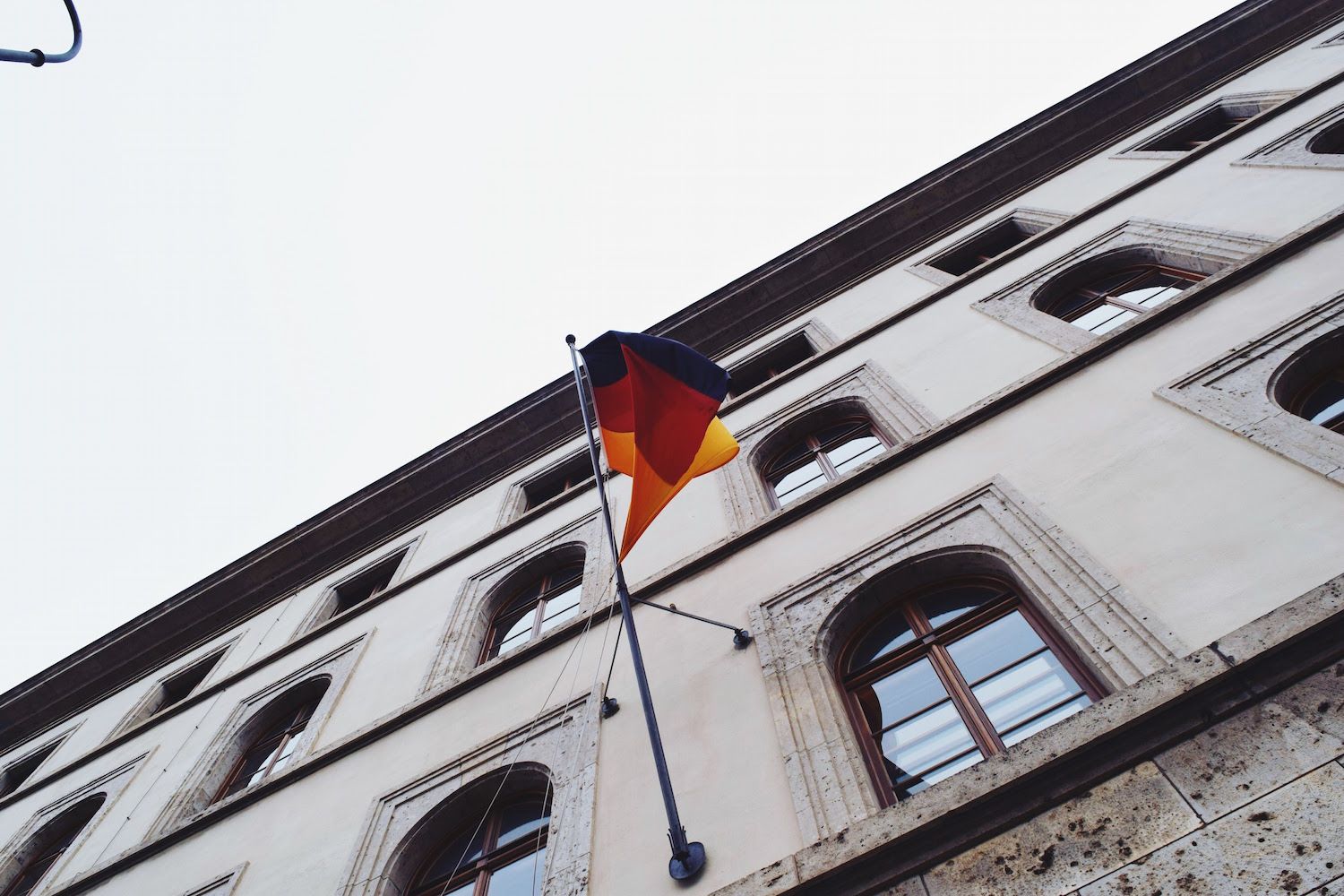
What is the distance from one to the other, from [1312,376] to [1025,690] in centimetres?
296

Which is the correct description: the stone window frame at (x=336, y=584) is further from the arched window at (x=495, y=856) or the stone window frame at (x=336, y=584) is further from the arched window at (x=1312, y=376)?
the arched window at (x=1312, y=376)

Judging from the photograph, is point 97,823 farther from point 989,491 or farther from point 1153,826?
point 1153,826

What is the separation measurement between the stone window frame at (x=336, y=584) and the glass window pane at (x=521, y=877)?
20.9ft

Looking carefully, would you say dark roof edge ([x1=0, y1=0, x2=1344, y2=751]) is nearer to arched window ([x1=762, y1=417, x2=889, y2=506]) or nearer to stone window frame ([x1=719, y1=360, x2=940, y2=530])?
stone window frame ([x1=719, y1=360, x2=940, y2=530])

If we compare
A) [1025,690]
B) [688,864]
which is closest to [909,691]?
[1025,690]

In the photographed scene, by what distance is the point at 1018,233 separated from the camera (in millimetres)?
12500

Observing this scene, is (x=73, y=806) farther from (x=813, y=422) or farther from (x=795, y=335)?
(x=795, y=335)

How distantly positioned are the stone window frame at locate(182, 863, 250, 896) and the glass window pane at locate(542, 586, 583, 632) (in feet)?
10.5

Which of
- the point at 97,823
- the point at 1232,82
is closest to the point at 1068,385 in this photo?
the point at 1232,82

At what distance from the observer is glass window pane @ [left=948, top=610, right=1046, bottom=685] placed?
506 centimetres

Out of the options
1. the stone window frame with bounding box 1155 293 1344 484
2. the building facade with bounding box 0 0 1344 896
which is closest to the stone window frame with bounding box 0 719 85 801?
the building facade with bounding box 0 0 1344 896

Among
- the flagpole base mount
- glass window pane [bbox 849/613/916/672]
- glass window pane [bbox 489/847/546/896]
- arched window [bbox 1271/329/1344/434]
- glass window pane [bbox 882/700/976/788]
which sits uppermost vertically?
arched window [bbox 1271/329/1344/434]

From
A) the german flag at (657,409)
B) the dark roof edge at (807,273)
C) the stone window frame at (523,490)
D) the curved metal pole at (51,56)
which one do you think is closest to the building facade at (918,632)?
the stone window frame at (523,490)

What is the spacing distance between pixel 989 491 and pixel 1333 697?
9.31 ft
